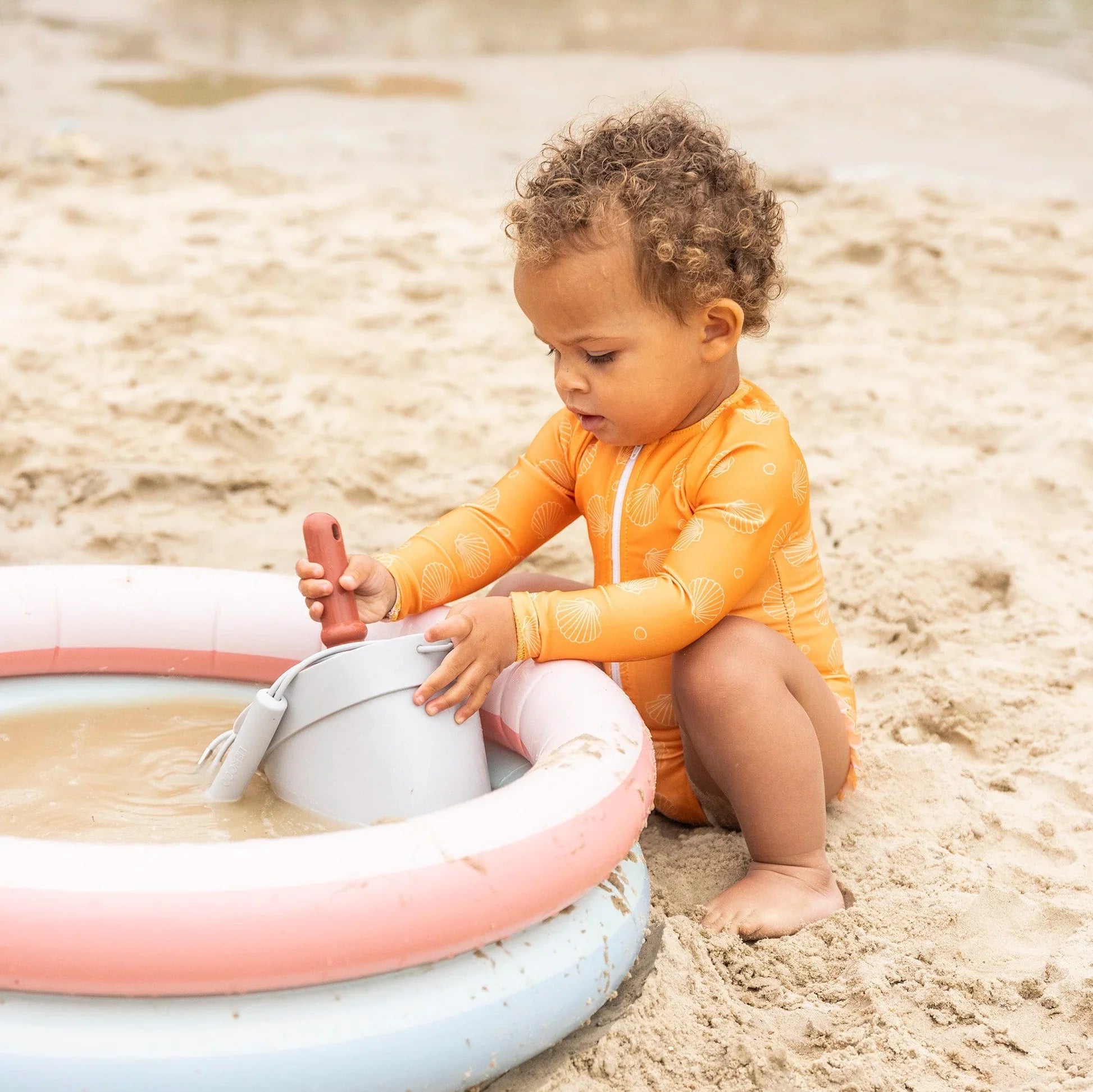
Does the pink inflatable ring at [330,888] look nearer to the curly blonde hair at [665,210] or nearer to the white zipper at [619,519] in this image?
the white zipper at [619,519]

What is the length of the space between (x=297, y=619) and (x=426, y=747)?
490mm

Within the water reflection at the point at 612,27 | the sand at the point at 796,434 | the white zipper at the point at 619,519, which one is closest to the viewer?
the sand at the point at 796,434

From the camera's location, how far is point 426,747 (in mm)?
1896

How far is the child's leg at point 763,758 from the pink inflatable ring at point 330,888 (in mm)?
142

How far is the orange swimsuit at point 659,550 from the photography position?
194cm

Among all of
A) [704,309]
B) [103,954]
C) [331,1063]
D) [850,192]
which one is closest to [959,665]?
[704,309]

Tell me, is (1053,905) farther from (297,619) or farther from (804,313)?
(804,313)

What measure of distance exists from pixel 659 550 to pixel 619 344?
332mm

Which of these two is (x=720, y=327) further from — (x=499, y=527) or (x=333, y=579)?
(x=333, y=579)

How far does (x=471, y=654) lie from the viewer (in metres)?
1.92

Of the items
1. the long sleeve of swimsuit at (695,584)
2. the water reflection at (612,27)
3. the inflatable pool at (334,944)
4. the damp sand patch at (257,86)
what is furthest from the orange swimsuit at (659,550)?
the water reflection at (612,27)

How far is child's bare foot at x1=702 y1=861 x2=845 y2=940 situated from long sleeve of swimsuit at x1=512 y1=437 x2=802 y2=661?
1.16 feet

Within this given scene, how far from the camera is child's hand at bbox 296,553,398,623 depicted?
201 cm

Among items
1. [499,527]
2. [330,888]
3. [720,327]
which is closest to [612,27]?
[499,527]
